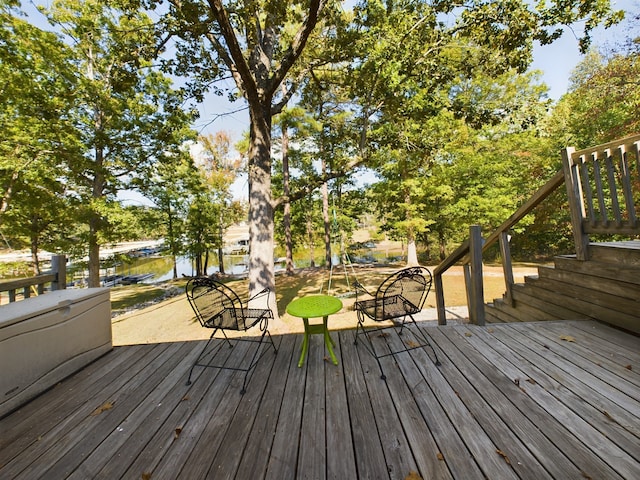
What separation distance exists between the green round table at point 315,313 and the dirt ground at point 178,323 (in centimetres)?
263

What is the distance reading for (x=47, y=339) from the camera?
7.34ft

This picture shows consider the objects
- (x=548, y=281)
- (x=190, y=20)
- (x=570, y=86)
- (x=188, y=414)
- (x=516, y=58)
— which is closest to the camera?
(x=188, y=414)

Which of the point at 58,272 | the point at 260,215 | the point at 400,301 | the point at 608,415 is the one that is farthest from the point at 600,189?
the point at 58,272

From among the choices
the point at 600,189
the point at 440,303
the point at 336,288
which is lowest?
the point at 336,288

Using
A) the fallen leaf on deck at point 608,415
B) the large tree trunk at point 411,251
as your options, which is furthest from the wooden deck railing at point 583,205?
the large tree trunk at point 411,251

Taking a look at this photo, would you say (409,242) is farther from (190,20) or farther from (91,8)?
(91,8)

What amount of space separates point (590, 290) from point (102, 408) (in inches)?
189

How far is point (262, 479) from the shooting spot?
4.40ft

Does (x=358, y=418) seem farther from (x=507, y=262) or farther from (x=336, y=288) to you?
(x=336, y=288)

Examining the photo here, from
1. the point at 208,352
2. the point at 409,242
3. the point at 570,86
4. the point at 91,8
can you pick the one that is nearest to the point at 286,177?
the point at 409,242

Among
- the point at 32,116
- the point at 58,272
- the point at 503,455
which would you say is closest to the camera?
the point at 503,455

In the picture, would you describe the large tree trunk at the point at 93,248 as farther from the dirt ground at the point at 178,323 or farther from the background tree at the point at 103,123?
the dirt ground at the point at 178,323

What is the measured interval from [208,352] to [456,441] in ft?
8.04

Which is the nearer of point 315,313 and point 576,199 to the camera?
point 315,313
